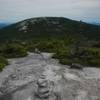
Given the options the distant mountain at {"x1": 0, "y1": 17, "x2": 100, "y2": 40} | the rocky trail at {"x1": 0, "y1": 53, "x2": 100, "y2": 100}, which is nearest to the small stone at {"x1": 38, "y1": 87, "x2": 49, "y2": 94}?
the rocky trail at {"x1": 0, "y1": 53, "x2": 100, "y2": 100}

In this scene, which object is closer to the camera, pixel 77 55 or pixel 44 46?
pixel 77 55

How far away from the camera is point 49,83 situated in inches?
637

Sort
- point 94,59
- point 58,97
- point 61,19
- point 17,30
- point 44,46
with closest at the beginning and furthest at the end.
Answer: point 58,97 → point 94,59 → point 44,46 → point 17,30 → point 61,19

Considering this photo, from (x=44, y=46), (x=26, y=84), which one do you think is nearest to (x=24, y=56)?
(x=44, y=46)

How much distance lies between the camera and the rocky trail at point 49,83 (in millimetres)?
14992

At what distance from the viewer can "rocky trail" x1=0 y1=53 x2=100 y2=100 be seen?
590 inches

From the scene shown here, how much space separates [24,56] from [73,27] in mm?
149848

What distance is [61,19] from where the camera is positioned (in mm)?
197625

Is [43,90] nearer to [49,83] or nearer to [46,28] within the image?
[49,83]

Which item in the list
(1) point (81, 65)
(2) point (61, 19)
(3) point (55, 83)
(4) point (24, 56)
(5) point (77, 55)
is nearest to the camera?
(3) point (55, 83)

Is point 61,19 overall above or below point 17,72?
below

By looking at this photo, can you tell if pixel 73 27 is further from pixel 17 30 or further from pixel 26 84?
pixel 26 84

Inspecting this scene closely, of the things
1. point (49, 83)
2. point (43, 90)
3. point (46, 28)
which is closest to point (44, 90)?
point (43, 90)

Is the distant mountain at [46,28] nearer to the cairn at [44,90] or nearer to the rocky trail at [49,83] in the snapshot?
the rocky trail at [49,83]
